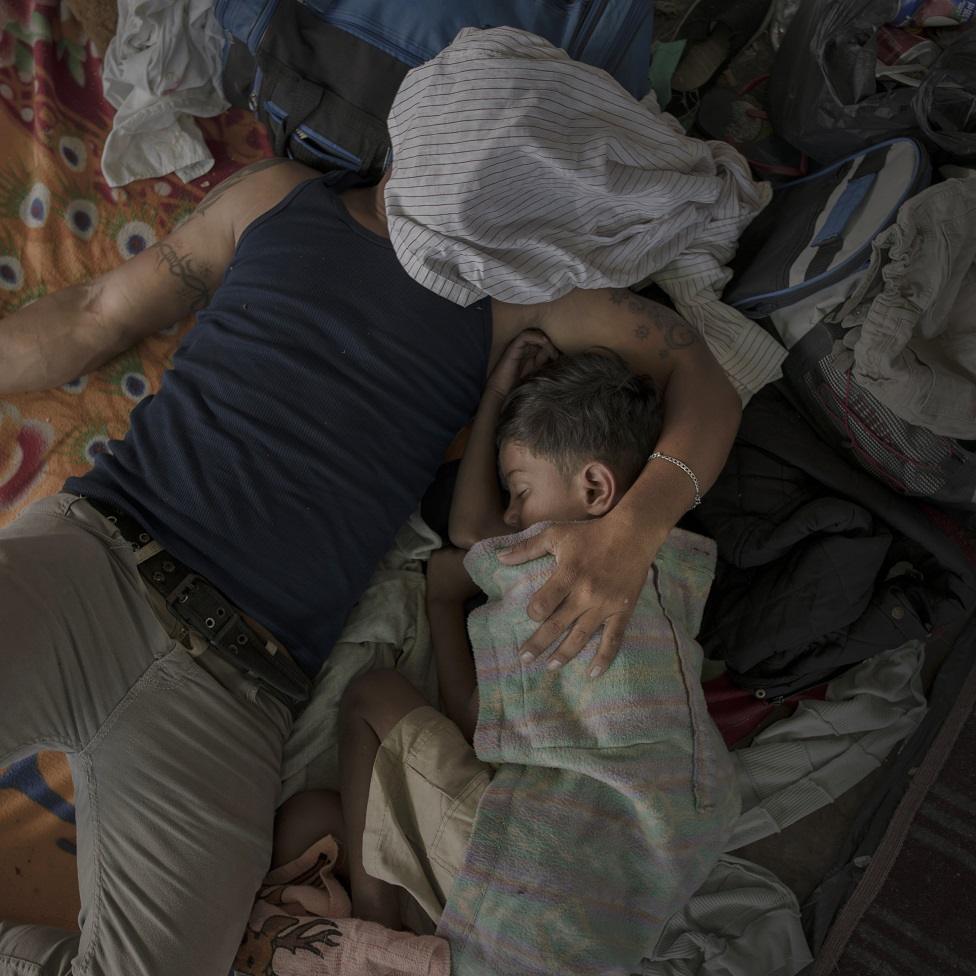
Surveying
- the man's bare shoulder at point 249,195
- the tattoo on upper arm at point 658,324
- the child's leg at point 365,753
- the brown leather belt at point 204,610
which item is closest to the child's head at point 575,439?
the tattoo on upper arm at point 658,324

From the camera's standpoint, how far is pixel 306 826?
1459mm

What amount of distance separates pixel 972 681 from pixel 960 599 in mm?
263

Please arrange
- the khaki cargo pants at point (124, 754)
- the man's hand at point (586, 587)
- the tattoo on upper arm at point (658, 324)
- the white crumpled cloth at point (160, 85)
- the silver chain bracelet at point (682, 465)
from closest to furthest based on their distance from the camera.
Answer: the khaki cargo pants at point (124, 754), the man's hand at point (586, 587), the silver chain bracelet at point (682, 465), the tattoo on upper arm at point (658, 324), the white crumpled cloth at point (160, 85)

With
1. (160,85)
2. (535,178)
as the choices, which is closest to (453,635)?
(535,178)

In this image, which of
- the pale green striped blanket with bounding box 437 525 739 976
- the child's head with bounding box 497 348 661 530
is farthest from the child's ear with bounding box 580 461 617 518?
the pale green striped blanket with bounding box 437 525 739 976

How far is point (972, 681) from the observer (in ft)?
5.75

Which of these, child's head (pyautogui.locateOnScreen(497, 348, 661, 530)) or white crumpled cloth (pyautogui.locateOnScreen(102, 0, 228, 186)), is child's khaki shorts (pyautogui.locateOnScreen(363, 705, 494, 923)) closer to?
child's head (pyautogui.locateOnScreen(497, 348, 661, 530))

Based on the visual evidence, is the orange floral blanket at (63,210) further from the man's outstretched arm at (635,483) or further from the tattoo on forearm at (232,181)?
the man's outstretched arm at (635,483)

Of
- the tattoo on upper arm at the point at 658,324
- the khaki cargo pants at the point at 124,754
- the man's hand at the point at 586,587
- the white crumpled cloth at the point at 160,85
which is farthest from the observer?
the white crumpled cloth at the point at 160,85

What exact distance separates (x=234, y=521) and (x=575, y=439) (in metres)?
0.64

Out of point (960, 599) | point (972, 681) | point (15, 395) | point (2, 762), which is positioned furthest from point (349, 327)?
point (972, 681)

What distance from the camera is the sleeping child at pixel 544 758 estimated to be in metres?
1.26

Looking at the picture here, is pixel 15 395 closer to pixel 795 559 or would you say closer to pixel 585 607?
pixel 585 607

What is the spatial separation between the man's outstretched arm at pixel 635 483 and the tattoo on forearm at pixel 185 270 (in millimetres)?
646
